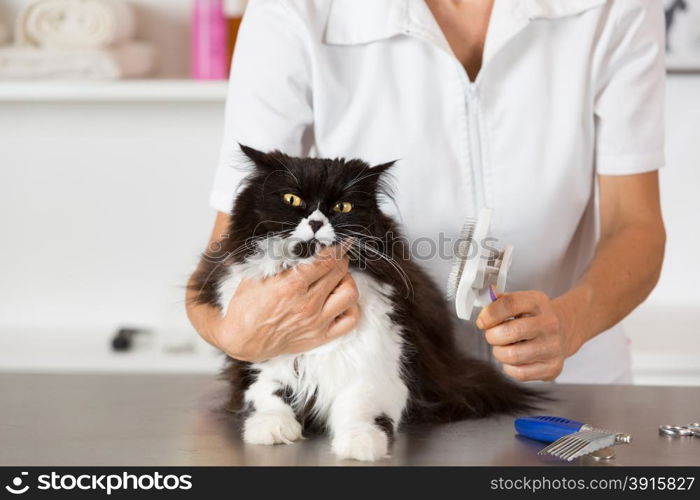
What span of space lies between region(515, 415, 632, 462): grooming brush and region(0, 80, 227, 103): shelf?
1486mm

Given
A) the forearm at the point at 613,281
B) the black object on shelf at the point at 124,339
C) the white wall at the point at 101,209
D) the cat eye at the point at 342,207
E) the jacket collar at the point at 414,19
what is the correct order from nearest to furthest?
the cat eye at the point at 342,207
the forearm at the point at 613,281
the jacket collar at the point at 414,19
the black object on shelf at the point at 124,339
the white wall at the point at 101,209

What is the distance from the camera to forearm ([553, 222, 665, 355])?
1335mm

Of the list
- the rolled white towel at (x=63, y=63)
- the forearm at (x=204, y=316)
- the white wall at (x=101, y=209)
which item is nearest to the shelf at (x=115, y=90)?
the rolled white towel at (x=63, y=63)

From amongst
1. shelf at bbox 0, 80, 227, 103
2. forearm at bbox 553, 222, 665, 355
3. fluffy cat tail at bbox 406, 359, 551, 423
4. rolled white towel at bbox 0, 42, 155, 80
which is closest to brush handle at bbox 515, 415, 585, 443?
fluffy cat tail at bbox 406, 359, 551, 423

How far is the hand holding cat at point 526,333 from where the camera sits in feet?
3.77

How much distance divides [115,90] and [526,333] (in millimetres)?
1512

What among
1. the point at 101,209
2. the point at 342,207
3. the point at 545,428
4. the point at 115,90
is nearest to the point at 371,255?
the point at 342,207

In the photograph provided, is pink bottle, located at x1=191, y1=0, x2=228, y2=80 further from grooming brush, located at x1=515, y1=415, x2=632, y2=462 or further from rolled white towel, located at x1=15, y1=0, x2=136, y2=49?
grooming brush, located at x1=515, y1=415, x2=632, y2=462

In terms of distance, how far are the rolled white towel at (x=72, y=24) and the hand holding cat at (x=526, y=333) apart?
1560 millimetres

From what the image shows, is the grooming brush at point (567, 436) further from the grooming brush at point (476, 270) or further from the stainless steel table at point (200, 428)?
the grooming brush at point (476, 270)

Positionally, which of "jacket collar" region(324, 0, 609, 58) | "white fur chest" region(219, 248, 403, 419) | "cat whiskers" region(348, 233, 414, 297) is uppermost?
"jacket collar" region(324, 0, 609, 58)

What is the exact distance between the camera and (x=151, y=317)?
8.91 ft
